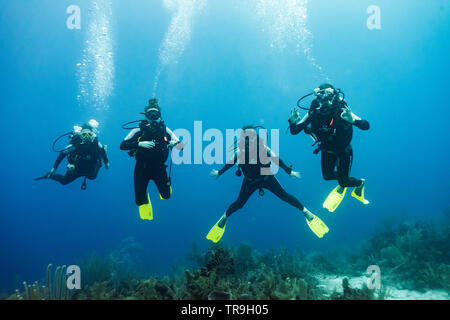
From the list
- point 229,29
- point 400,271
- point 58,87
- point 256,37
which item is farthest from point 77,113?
point 400,271

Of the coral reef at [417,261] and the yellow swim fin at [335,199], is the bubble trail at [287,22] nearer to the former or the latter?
the yellow swim fin at [335,199]

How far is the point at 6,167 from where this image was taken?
190ft

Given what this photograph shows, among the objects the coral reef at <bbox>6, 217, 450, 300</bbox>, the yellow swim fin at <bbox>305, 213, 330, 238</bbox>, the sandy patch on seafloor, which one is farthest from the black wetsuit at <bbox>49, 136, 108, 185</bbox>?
the sandy patch on seafloor

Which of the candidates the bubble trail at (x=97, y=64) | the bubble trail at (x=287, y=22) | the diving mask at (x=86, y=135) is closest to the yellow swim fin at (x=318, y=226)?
the diving mask at (x=86, y=135)

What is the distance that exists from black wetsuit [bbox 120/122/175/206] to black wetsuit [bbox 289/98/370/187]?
3532mm

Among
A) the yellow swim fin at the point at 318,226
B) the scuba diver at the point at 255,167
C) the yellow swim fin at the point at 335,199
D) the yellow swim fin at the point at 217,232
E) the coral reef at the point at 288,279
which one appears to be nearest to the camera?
the coral reef at the point at 288,279

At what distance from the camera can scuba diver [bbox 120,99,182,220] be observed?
6230 millimetres

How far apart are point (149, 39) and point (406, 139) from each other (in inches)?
2484

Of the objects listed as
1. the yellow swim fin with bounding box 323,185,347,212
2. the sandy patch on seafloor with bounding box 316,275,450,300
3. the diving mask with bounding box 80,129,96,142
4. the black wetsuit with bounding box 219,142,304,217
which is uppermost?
the diving mask with bounding box 80,129,96,142

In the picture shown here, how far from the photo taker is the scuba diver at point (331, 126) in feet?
18.7

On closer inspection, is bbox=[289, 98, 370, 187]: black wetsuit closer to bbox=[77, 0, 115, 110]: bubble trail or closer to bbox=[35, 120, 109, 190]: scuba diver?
bbox=[35, 120, 109, 190]: scuba diver

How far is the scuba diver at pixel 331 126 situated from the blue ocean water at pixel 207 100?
966 inches

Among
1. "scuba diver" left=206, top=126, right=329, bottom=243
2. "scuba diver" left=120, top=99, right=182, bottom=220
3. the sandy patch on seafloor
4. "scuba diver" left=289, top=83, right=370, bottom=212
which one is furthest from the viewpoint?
"scuba diver" left=206, top=126, right=329, bottom=243

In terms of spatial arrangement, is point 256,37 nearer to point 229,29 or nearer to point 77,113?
point 229,29
